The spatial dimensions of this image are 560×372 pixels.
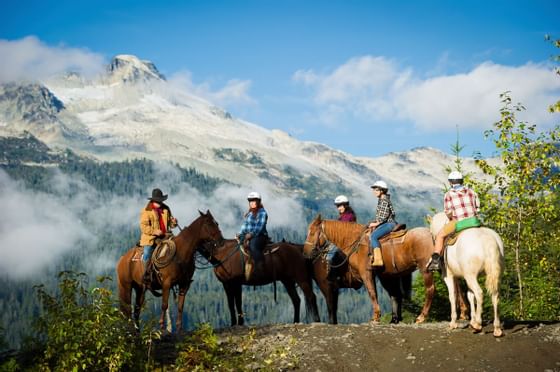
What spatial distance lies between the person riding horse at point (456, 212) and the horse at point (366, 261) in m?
1.76

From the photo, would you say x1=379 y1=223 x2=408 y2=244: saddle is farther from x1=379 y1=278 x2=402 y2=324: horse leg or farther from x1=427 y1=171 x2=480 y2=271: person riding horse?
x1=427 y1=171 x2=480 y2=271: person riding horse

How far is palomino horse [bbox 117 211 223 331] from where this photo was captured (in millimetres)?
18750

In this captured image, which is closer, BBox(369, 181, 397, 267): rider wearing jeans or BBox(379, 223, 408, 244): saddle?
BBox(379, 223, 408, 244): saddle

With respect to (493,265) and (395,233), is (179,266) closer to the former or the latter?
(395,233)

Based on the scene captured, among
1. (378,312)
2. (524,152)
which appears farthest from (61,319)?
(524,152)

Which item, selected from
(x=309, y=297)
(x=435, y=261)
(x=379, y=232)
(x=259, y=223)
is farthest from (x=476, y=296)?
(x=259, y=223)

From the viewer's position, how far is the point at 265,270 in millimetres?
20984

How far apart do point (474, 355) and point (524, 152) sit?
531 inches

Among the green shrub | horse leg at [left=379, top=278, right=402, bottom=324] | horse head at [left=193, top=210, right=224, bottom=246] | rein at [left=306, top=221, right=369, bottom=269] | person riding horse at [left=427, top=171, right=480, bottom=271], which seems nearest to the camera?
the green shrub

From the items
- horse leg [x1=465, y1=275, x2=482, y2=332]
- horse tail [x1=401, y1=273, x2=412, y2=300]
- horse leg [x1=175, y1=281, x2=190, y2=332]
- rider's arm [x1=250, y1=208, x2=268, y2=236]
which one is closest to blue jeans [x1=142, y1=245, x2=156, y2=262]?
horse leg [x1=175, y1=281, x2=190, y2=332]

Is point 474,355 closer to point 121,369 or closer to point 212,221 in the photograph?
point 121,369

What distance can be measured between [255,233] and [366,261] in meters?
4.21

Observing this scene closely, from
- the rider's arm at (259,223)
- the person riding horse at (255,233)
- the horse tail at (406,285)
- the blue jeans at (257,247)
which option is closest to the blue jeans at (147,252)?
the person riding horse at (255,233)

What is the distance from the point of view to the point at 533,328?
15164 millimetres
